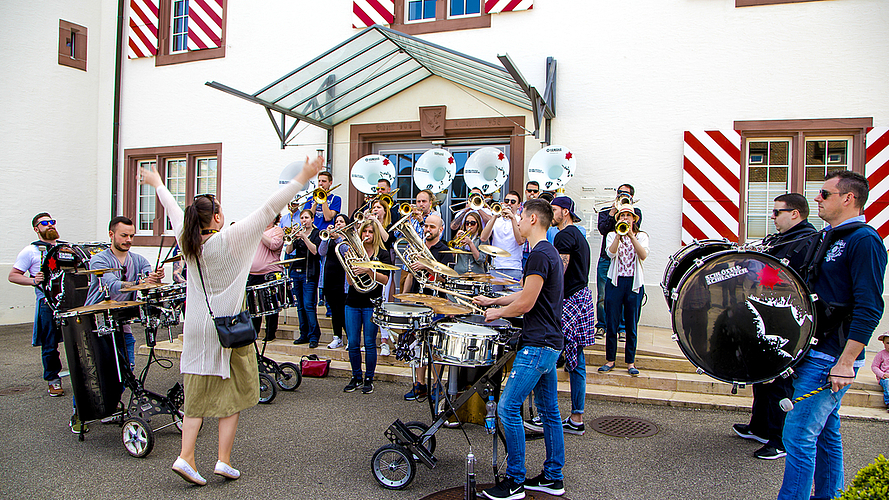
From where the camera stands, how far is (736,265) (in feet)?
10.4

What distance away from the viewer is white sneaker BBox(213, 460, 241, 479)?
3.86m

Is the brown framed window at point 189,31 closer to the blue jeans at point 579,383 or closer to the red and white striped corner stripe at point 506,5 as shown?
the red and white striped corner stripe at point 506,5

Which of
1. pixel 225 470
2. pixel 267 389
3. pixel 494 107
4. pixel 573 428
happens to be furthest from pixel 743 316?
pixel 494 107

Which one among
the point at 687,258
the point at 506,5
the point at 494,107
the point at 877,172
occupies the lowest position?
the point at 687,258

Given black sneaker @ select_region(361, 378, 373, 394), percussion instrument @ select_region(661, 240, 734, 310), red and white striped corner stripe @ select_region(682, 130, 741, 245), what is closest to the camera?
percussion instrument @ select_region(661, 240, 734, 310)

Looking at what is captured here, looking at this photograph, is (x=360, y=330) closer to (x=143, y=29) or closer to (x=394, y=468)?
(x=394, y=468)

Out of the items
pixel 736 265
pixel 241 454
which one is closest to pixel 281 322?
pixel 241 454

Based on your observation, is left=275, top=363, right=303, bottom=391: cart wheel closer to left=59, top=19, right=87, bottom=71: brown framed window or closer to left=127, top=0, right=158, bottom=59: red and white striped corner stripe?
left=127, top=0, right=158, bottom=59: red and white striped corner stripe

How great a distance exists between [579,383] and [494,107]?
545 centimetres

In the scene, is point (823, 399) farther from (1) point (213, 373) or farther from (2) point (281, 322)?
(2) point (281, 322)

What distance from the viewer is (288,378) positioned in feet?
20.4

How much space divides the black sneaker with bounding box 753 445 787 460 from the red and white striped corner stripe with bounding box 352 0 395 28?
26.7 ft

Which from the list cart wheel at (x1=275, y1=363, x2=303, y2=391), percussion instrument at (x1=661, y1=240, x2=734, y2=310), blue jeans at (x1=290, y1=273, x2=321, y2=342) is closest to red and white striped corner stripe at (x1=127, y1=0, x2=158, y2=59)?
blue jeans at (x1=290, y1=273, x2=321, y2=342)

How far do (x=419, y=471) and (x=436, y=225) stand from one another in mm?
2699
